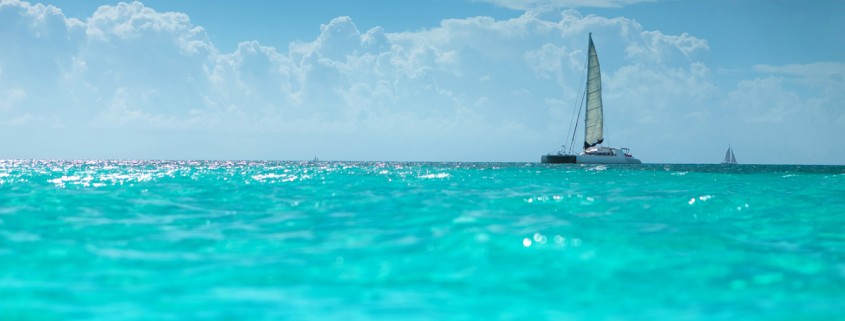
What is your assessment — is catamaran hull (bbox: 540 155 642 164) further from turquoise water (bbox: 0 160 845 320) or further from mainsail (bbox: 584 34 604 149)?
turquoise water (bbox: 0 160 845 320)

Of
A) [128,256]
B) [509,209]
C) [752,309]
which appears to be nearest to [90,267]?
[128,256]

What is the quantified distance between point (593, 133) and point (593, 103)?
4870 mm

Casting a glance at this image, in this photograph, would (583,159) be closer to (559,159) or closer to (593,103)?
(559,159)

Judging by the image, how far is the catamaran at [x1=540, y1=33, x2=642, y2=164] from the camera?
302ft

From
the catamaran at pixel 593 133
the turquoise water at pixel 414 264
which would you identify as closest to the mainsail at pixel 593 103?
the catamaran at pixel 593 133

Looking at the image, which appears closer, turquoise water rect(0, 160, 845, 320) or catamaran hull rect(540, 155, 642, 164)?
turquoise water rect(0, 160, 845, 320)

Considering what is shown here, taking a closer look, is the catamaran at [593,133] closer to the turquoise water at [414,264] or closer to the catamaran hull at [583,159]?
the catamaran hull at [583,159]

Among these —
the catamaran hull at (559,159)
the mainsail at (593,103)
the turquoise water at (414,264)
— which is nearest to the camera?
the turquoise water at (414,264)

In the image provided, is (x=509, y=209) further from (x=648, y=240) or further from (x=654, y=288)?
(x=654, y=288)

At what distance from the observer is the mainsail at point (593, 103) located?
91.9 m

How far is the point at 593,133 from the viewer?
95.8 m

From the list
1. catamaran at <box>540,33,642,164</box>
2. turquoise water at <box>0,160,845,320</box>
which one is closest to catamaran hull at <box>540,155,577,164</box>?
catamaran at <box>540,33,642,164</box>

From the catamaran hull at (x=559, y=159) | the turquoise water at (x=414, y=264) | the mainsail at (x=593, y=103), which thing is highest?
the mainsail at (x=593, y=103)

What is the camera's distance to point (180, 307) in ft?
20.7
